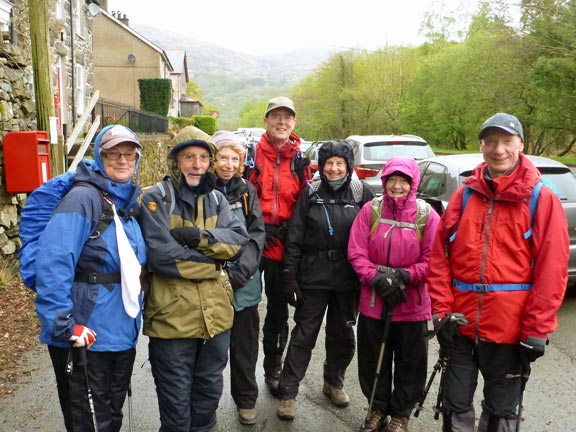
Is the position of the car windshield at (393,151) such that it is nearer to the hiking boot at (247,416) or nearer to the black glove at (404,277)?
the black glove at (404,277)

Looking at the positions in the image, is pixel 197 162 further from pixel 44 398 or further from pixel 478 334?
pixel 44 398

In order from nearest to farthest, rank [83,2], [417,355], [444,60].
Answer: [417,355], [83,2], [444,60]

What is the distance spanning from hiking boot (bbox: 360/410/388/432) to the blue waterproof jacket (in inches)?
67.9

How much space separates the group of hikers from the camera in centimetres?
273

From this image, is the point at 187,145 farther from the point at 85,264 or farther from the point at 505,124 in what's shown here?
the point at 505,124

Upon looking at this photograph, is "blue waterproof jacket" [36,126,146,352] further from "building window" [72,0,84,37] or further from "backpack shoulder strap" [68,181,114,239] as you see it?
"building window" [72,0,84,37]

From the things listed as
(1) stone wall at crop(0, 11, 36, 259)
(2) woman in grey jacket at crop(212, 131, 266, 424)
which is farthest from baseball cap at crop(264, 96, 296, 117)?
(1) stone wall at crop(0, 11, 36, 259)

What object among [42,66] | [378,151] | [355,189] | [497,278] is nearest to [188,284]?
[355,189]

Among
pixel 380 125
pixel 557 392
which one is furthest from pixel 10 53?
pixel 380 125

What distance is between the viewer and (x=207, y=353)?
3.20 m

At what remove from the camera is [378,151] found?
1073 cm

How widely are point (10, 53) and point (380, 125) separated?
45.5 metres

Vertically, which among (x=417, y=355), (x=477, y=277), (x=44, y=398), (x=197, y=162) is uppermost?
(x=197, y=162)

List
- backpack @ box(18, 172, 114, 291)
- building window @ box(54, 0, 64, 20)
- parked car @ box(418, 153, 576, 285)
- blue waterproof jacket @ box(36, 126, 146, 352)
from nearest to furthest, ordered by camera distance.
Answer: blue waterproof jacket @ box(36, 126, 146, 352)
backpack @ box(18, 172, 114, 291)
parked car @ box(418, 153, 576, 285)
building window @ box(54, 0, 64, 20)
